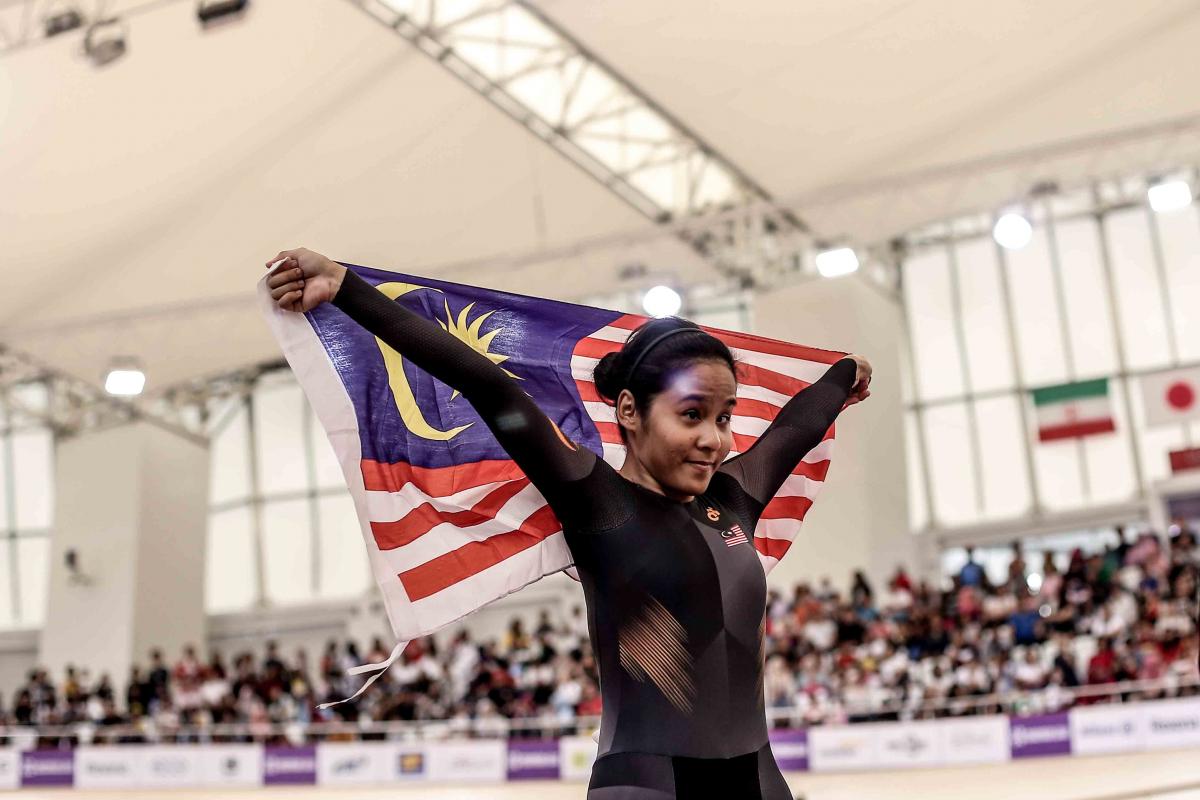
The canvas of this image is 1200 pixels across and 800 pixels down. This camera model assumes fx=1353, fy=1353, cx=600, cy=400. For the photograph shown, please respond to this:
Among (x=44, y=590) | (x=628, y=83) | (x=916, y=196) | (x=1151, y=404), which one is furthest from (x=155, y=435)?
(x=1151, y=404)

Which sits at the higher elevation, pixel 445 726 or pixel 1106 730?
pixel 445 726

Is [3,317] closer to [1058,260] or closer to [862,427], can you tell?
[862,427]

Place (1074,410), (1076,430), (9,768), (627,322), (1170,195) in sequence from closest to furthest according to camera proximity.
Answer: (627,322) < (1170,195) < (9,768) < (1076,430) < (1074,410)

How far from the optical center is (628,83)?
16719mm

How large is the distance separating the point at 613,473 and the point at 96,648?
23347 mm

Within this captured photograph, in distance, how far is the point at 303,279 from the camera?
7.97 feet

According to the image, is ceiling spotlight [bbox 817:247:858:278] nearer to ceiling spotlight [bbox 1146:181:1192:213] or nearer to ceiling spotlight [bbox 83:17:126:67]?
ceiling spotlight [bbox 1146:181:1192:213]

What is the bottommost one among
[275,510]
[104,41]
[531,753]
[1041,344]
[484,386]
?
[531,753]

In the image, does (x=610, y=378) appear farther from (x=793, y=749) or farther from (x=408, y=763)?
(x=408, y=763)

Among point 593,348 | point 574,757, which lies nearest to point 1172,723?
point 574,757

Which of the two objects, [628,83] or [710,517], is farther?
[628,83]

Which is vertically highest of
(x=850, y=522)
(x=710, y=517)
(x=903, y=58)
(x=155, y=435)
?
(x=903, y=58)

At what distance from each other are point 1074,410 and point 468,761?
12.5 meters

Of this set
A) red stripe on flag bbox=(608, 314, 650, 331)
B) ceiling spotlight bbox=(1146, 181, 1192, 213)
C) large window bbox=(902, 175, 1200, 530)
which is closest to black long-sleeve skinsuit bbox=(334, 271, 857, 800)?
red stripe on flag bbox=(608, 314, 650, 331)
